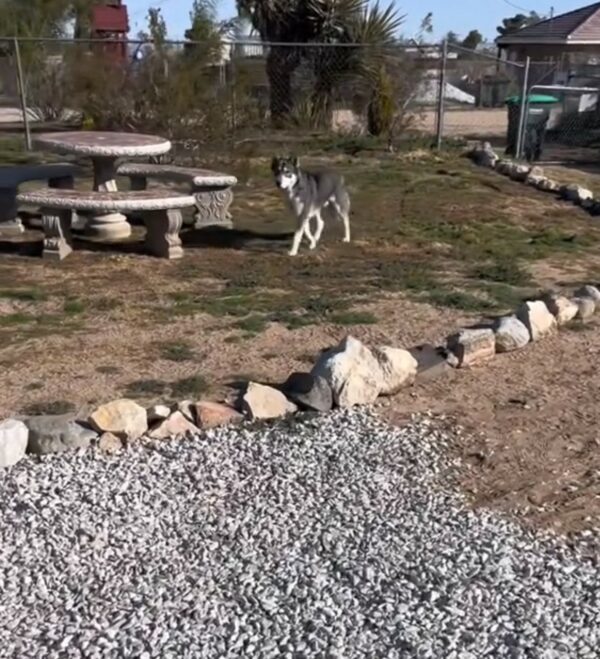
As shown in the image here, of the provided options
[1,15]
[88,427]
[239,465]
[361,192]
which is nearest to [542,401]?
[239,465]

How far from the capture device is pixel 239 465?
3734mm

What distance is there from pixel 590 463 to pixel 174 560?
1947mm

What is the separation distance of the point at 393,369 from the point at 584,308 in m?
2.01

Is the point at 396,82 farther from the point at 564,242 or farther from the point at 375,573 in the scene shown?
the point at 375,573

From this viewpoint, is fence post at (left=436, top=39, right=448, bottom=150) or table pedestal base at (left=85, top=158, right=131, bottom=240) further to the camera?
fence post at (left=436, top=39, right=448, bottom=150)

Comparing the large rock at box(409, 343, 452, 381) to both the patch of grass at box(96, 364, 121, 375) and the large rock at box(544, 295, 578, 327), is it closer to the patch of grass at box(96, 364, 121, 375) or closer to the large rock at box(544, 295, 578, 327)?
the large rock at box(544, 295, 578, 327)

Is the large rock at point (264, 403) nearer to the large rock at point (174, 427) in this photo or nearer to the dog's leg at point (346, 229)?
the large rock at point (174, 427)

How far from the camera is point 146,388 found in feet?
15.0

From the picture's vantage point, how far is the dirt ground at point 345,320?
13.4 ft

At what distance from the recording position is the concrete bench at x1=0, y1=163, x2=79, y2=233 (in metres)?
7.96

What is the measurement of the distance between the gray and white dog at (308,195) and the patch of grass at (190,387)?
280 cm

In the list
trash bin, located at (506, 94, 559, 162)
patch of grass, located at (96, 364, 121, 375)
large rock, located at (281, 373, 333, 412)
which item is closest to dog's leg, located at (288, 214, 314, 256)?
patch of grass, located at (96, 364, 121, 375)

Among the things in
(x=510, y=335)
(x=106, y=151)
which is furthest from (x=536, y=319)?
(x=106, y=151)

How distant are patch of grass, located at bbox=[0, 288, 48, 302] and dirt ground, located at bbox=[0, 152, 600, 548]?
2cm
